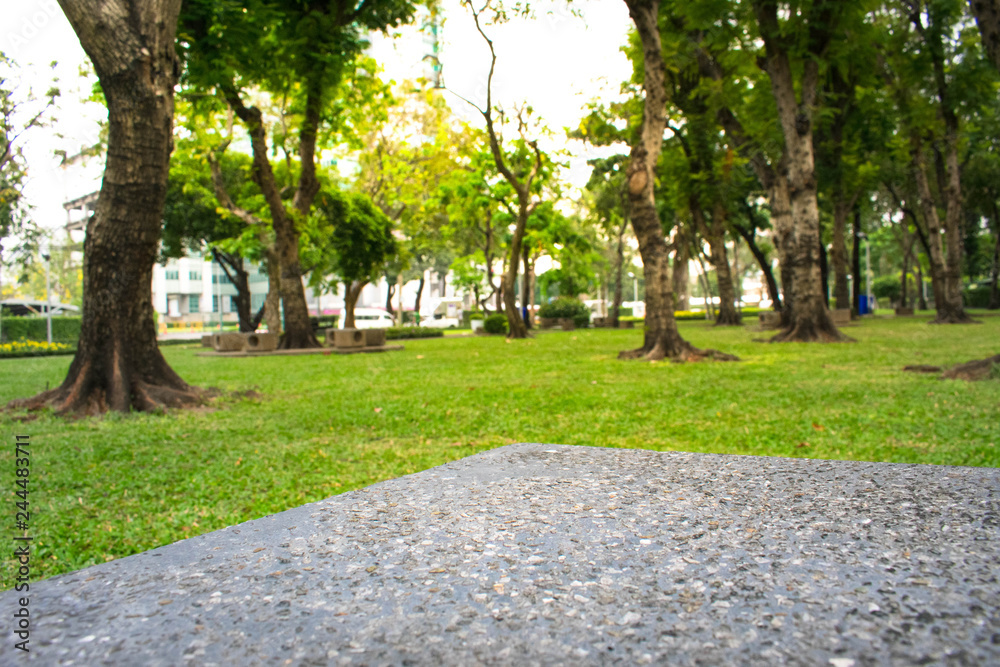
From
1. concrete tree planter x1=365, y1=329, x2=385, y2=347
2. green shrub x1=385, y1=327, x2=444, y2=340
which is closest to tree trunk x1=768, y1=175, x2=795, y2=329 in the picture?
concrete tree planter x1=365, y1=329, x2=385, y2=347

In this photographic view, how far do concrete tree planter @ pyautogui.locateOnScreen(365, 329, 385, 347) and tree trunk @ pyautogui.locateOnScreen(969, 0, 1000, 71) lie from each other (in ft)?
49.8

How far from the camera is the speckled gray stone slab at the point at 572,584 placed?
1350 millimetres

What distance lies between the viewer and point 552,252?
30438 millimetres

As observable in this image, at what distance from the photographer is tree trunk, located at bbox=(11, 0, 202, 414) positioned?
708cm

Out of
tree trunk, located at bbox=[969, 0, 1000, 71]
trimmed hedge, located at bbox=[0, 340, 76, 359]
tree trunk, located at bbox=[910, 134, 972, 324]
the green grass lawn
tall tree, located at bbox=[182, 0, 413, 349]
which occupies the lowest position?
the green grass lawn

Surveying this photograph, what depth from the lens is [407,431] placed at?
6113 millimetres

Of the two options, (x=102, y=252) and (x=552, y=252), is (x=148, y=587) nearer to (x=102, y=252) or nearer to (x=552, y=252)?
(x=102, y=252)

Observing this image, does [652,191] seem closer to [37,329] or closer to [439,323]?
[37,329]

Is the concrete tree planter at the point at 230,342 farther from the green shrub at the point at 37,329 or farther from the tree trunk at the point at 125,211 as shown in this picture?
the tree trunk at the point at 125,211

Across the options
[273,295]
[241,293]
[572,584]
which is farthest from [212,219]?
[572,584]

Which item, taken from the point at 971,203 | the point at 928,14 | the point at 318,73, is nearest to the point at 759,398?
the point at 318,73

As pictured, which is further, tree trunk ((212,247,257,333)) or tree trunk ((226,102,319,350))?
tree trunk ((212,247,257,333))

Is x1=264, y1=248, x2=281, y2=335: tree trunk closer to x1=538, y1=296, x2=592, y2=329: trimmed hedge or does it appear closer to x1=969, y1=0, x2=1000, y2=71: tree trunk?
x1=538, y1=296, x2=592, y2=329: trimmed hedge

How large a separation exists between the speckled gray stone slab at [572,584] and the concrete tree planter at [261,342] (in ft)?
56.9
